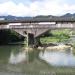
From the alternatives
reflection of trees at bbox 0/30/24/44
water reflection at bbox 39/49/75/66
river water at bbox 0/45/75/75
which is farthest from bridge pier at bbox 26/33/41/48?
reflection of trees at bbox 0/30/24/44

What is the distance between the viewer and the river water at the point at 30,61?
26.1m

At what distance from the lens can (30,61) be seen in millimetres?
31250

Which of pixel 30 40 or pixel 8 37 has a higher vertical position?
pixel 30 40

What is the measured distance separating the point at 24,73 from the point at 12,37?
28.9 metres

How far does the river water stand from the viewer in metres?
26.1

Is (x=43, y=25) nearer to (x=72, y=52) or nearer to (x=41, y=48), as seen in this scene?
(x=41, y=48)

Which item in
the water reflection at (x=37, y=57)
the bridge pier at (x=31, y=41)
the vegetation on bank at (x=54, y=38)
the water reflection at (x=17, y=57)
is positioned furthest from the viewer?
the vegetation on bank at (x=54, y=38)

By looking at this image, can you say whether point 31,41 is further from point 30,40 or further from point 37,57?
point 37,57

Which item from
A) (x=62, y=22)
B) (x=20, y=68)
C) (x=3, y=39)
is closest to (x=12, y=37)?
(x=3, y=39)

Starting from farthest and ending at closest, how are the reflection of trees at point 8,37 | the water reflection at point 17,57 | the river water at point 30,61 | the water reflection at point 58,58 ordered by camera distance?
the reflection of trees at point 8,37 < the water reflection at point 17,57 < the water reflection at point 58,58 < the river water at point 30,61

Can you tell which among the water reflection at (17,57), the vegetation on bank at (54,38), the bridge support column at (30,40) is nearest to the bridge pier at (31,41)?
the bridge support column at (30,40)

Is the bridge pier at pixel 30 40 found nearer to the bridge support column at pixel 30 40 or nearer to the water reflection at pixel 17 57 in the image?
the bridge support column at pixel 30 40

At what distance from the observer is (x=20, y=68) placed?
2716 centimetres

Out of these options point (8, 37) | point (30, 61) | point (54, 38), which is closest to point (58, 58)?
point (30, 61)
